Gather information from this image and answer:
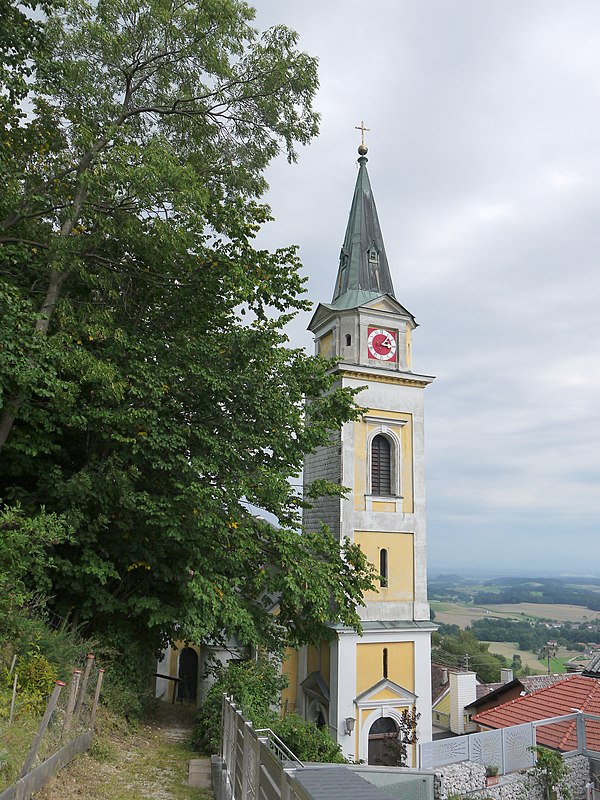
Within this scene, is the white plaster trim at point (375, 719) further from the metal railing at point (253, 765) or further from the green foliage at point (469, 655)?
the green foliage at point (469, 655)

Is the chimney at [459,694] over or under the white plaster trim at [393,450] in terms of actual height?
under

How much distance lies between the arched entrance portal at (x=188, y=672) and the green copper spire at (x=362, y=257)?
15.7 m

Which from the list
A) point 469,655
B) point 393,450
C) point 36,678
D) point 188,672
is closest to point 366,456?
point 393,450

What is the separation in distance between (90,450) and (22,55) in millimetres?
→ 7315

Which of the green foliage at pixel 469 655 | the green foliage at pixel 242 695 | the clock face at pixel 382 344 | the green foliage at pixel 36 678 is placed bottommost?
the green foliage at pixel 469 655

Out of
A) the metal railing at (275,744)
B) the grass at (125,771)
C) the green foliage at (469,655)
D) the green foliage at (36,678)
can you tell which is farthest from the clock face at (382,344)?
the green foliage at (469,655)

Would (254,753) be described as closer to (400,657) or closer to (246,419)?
(246,419)

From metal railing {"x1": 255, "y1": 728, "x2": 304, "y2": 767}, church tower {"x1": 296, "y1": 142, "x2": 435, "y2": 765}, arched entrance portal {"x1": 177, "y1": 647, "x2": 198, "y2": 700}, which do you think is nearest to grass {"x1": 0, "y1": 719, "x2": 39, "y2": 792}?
metal railing {"x1": 255, "y1": 728, "x2": 304, "y2": 767}

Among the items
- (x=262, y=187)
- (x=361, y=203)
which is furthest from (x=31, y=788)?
(x=361, y=203)

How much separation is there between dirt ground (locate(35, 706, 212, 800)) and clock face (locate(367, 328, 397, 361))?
15.1 m

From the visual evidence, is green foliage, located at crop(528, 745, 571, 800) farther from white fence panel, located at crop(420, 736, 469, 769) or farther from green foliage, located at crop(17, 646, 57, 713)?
green foliage, located at crop(17, 646, 57, 713)

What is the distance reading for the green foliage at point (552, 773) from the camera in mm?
15344

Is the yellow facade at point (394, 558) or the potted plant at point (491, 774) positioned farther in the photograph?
the yellow facade at point (394, 558)

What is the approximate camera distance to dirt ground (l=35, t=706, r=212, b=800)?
7086mm
